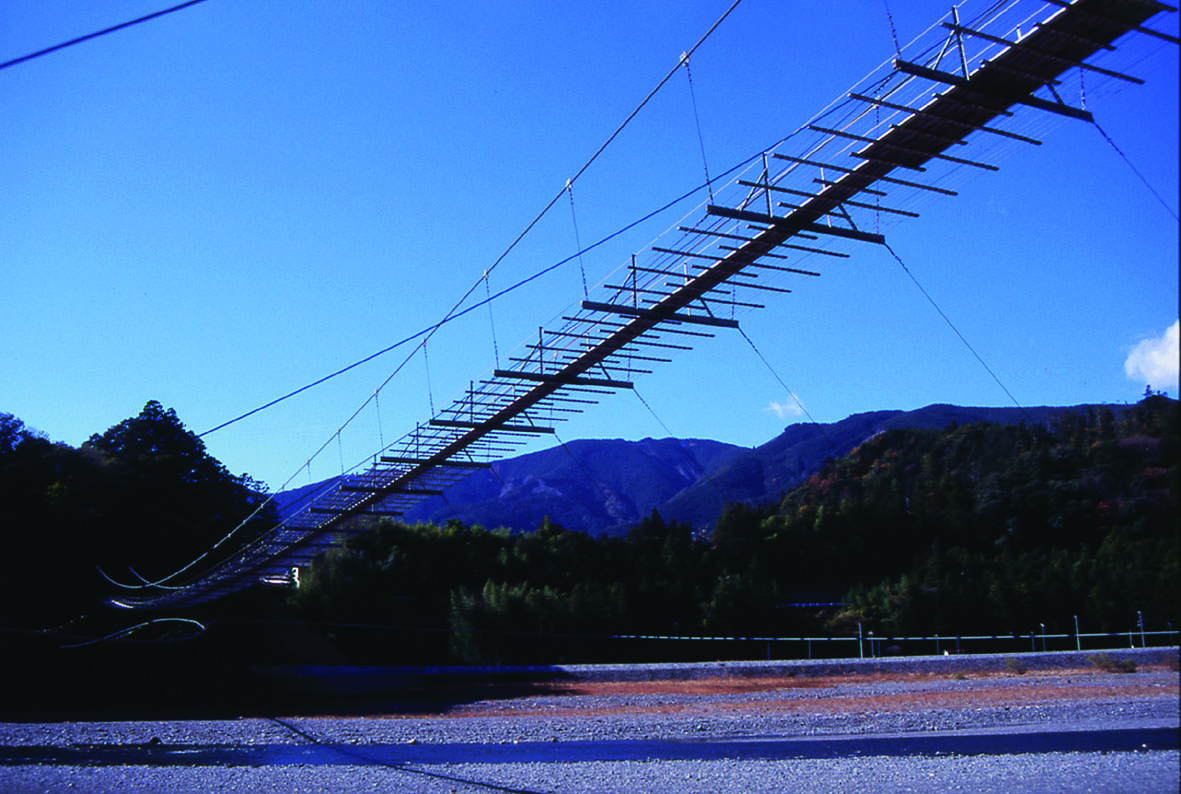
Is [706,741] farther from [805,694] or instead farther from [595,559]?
[595,559]

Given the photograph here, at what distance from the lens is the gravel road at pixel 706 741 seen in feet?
41.9

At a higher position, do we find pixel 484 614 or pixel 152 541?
pixel 152 541

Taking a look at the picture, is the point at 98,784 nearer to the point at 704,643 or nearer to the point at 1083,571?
the point at 1083,571

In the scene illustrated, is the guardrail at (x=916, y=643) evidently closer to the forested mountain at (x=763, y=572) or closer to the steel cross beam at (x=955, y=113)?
the forested mountain at (x=763, y=572)

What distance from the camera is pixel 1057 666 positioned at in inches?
810

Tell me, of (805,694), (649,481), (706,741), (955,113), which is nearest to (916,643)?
(805,694)

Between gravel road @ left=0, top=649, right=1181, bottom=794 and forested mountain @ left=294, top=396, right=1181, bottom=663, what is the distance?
1986mm

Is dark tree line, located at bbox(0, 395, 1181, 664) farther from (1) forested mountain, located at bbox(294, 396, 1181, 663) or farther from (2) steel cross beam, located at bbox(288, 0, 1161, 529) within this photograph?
(2) steel cross beam, located at bbox(288, 0, 1161, 529)

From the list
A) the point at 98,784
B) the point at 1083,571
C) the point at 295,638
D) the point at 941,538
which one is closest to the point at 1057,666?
the point at 1083,571

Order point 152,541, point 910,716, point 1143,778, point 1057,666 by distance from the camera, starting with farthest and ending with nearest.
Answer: point 152,541
point 1057,666
point 910,716
point 1143,778

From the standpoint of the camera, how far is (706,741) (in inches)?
675

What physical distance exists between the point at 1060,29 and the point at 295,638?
1207 inches

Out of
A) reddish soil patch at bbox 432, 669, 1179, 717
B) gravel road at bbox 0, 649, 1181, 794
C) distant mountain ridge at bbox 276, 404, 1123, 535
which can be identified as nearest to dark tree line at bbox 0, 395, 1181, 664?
reddish soil patch at bbox 432, 669, 1179, 717

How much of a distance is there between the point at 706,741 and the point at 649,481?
543 feet
